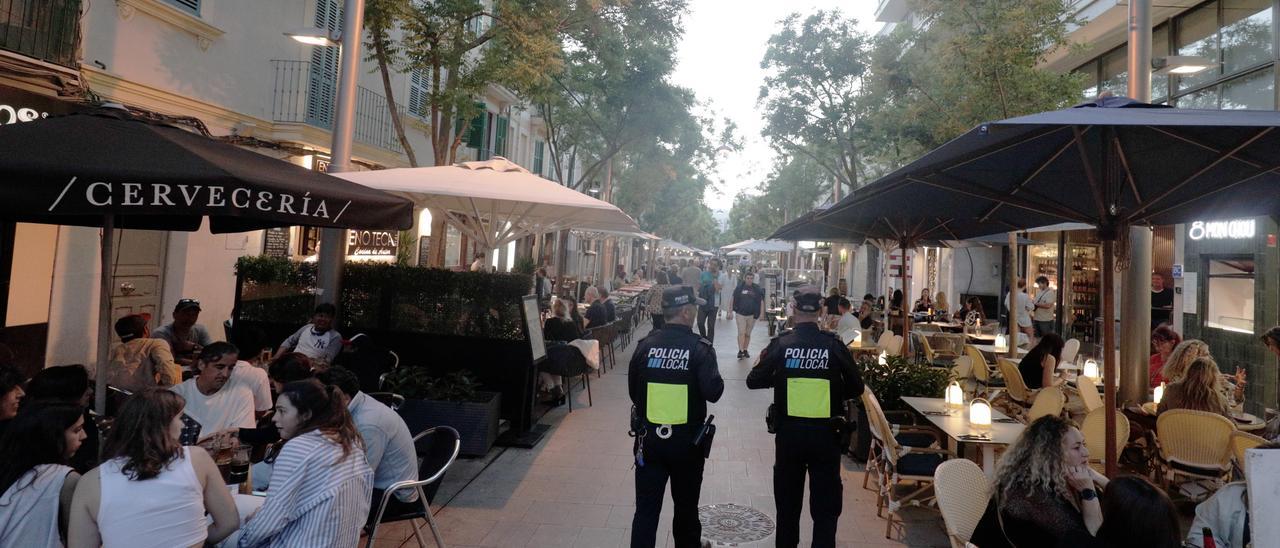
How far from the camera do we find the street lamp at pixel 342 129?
6797 mm

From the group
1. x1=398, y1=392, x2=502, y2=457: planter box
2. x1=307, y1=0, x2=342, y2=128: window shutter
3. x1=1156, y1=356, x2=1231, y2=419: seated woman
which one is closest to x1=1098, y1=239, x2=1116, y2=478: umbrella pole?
x1=1156, y1=356, x2=1231, y2=419: seated woman

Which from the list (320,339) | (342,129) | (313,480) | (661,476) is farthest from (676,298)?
(342,129)

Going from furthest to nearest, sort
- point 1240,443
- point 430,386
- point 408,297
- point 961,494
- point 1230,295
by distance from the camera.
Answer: point 1230,295 < point 408,297 < point 430,386 < point 1240,443 < point 961,494

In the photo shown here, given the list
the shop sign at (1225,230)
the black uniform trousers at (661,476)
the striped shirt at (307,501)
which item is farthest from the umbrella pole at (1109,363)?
the shop sign at (1225,230)

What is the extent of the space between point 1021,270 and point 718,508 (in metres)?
18.7

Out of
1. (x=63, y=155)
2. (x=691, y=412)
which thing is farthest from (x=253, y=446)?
(x=691, y=412)

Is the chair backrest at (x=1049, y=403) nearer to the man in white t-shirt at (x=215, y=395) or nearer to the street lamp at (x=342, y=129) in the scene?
the man in white t-shirt at (x=215, y=395)

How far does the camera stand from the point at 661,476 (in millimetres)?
4070

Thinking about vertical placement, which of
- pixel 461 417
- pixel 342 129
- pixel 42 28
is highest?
pixel 42 28

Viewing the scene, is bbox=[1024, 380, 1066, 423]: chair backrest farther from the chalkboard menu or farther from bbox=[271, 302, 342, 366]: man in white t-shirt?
the chalkboard menu

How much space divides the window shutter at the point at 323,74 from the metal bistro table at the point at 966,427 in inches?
409

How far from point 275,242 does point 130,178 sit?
962 centimetres

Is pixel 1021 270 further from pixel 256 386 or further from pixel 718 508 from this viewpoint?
pixel 256 386

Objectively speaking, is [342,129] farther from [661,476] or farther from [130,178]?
[661,476]
